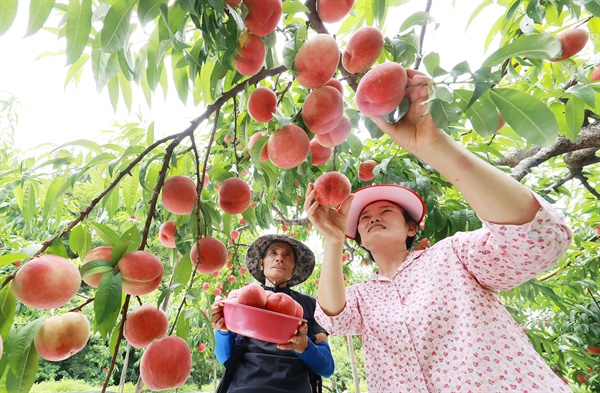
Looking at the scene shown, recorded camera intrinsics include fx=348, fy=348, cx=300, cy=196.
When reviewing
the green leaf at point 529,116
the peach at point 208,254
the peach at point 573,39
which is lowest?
the peach at point 208,254

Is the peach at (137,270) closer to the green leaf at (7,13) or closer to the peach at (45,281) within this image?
the peach at (45,281)

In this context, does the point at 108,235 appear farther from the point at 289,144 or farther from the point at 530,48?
the point at 530,48

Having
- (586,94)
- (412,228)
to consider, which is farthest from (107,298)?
(586,94)

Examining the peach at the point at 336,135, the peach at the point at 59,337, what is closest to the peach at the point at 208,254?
the peach at the point at 59,337

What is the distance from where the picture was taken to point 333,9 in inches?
32.1

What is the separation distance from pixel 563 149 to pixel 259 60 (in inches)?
74.0

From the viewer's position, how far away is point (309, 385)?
1.70 m

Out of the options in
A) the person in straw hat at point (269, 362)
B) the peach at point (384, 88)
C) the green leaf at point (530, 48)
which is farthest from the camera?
the person in straw hat at point (269, 362)

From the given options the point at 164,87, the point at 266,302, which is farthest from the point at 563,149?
the point at 164,87

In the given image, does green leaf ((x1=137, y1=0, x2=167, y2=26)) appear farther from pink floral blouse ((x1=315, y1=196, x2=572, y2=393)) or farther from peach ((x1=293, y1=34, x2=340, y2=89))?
pink floral blouse ((x1=315, y1=196, x2=572, y2=393))

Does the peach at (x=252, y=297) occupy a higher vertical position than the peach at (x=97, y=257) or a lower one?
lower

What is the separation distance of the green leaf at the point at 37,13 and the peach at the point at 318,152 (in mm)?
680

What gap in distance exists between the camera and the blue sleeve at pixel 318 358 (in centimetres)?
157

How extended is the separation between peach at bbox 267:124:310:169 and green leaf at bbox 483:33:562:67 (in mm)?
392
